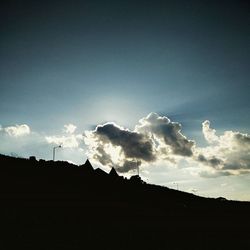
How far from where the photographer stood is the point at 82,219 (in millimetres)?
29047

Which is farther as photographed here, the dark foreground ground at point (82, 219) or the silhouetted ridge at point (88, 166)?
the silhouetted ridge at point (88, 166)

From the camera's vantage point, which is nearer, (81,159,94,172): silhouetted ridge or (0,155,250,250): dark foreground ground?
(0,155,250,250): dark foreground ground

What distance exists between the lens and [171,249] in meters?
25.2

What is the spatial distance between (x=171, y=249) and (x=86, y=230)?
7.63 meters

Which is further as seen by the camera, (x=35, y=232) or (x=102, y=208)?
(x=102, y=208)

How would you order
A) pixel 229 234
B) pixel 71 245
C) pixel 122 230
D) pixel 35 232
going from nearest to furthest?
pixel 71 245 → pixel 35 232 → pixel 122 230 → pixel 229 234

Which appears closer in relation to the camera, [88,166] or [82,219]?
[82,219]

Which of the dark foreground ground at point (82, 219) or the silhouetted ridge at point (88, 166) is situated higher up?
the silhouetted ridge at point (88, 166)

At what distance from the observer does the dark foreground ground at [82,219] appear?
23516mm

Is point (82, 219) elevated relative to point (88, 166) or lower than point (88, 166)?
lower

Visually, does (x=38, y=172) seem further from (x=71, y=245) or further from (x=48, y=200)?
(x=71, y=245)

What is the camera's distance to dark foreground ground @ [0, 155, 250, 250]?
2352cm

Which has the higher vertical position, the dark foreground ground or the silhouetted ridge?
the silhouetted ridge

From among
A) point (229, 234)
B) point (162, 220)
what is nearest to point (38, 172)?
point (162, 220)
